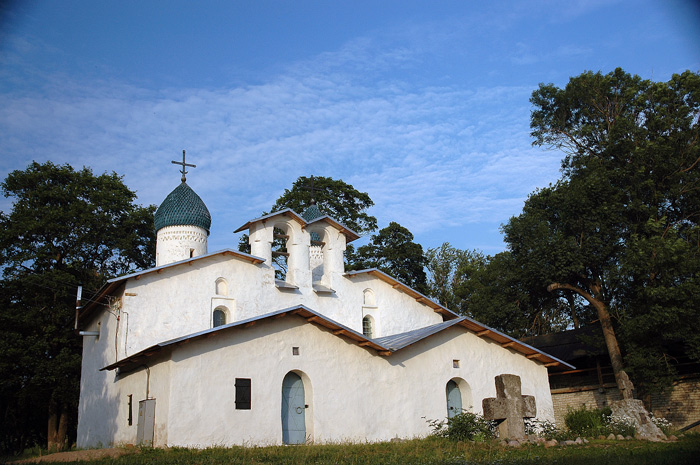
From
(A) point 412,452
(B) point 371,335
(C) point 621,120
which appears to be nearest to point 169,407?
(A) point 412,452

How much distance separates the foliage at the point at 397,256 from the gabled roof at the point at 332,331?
14.0 metres

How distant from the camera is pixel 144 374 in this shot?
1689 centimetres

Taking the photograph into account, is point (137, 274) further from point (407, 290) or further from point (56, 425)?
point (56, 425)

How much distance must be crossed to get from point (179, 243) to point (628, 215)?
696 inches

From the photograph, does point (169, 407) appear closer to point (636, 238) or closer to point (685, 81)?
point (636, 238)

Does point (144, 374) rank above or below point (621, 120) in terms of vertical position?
below

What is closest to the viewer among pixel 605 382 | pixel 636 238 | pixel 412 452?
pixel 412 452

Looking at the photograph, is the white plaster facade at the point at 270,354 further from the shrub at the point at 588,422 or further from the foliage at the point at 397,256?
the foliage at the point at 397,256

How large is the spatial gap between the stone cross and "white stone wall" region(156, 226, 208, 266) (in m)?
12.5

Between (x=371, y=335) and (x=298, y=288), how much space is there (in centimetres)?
368

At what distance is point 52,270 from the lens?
92.1 feet

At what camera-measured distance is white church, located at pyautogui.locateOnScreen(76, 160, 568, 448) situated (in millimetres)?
15797

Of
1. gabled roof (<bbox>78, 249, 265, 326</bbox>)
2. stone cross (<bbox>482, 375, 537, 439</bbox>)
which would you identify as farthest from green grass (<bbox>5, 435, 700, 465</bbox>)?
gabled roof (<bbox>78, 249, 265, 326</bbox>)

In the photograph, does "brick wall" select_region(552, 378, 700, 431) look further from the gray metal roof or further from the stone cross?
the stone cross
